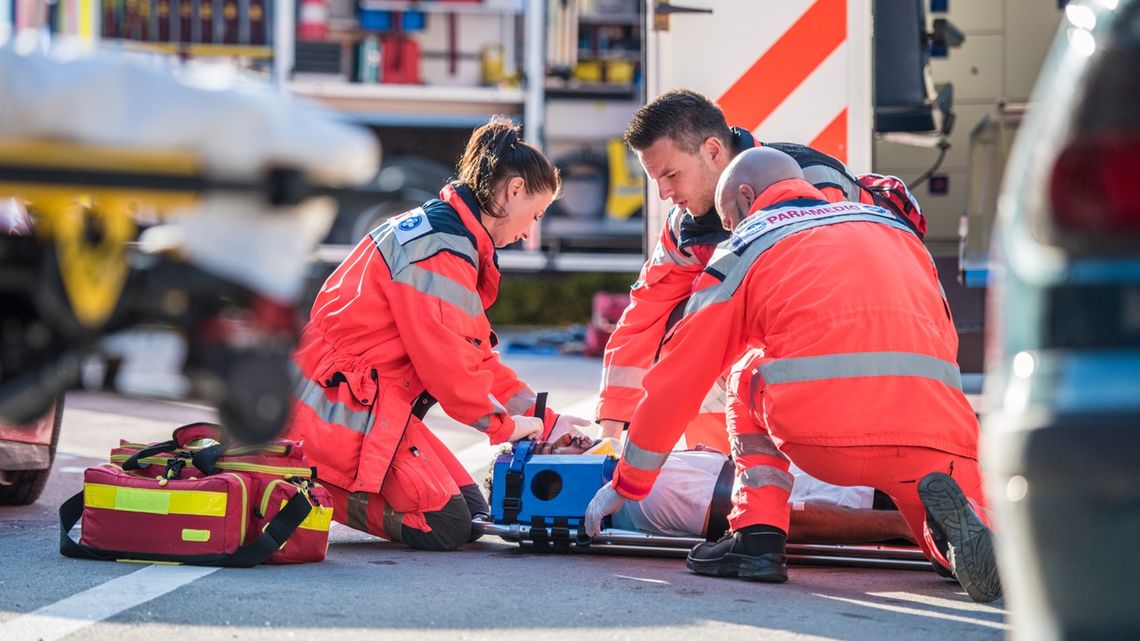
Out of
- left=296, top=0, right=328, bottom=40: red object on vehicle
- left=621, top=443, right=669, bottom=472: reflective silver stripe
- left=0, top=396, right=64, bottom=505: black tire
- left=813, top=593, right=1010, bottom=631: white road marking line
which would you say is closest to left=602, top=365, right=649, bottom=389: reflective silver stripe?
left=621, top=443, right=669, bottom=472: reflective silver stripe

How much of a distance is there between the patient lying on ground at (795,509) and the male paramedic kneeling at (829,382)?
343 millimetres

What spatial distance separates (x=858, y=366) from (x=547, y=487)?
45.3 inches

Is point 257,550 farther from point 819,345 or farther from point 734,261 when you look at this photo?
point 819,345

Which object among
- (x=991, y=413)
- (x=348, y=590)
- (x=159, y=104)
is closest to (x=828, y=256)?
(x=348, y=590)

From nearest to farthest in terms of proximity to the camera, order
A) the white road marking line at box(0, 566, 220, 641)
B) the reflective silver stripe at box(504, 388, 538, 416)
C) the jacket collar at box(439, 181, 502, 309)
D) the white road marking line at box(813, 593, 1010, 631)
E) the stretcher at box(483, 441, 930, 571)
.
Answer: the white road marking line at box(0, 566, 220, 641) → the white road marking line at box(813, 593, 1010, 631) → the stretcher at box(483, 441, 930, 571) → the jacket collar at box(439, 181, 502, 309) → the reflective silver stripe at box(504, 388, 538, 416)

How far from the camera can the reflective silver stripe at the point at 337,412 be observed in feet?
15.5

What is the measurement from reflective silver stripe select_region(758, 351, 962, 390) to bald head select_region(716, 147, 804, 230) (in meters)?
0.58

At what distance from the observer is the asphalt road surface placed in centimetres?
358

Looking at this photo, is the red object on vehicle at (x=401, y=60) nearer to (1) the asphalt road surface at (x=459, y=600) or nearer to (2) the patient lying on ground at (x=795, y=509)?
(1) the asphalt road surface at (x=459, y=600)

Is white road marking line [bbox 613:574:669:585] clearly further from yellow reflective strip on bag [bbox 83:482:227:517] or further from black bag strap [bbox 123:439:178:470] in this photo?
black bag strap [bbox 123:439:178:470]

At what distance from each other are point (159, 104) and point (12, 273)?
29 centimetres

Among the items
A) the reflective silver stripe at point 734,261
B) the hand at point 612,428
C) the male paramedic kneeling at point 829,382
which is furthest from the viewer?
the hand at point 612,428

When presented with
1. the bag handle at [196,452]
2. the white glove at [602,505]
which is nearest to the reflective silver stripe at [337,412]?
the bag handle at [196,452]

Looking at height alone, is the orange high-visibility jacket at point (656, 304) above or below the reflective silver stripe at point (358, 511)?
above
